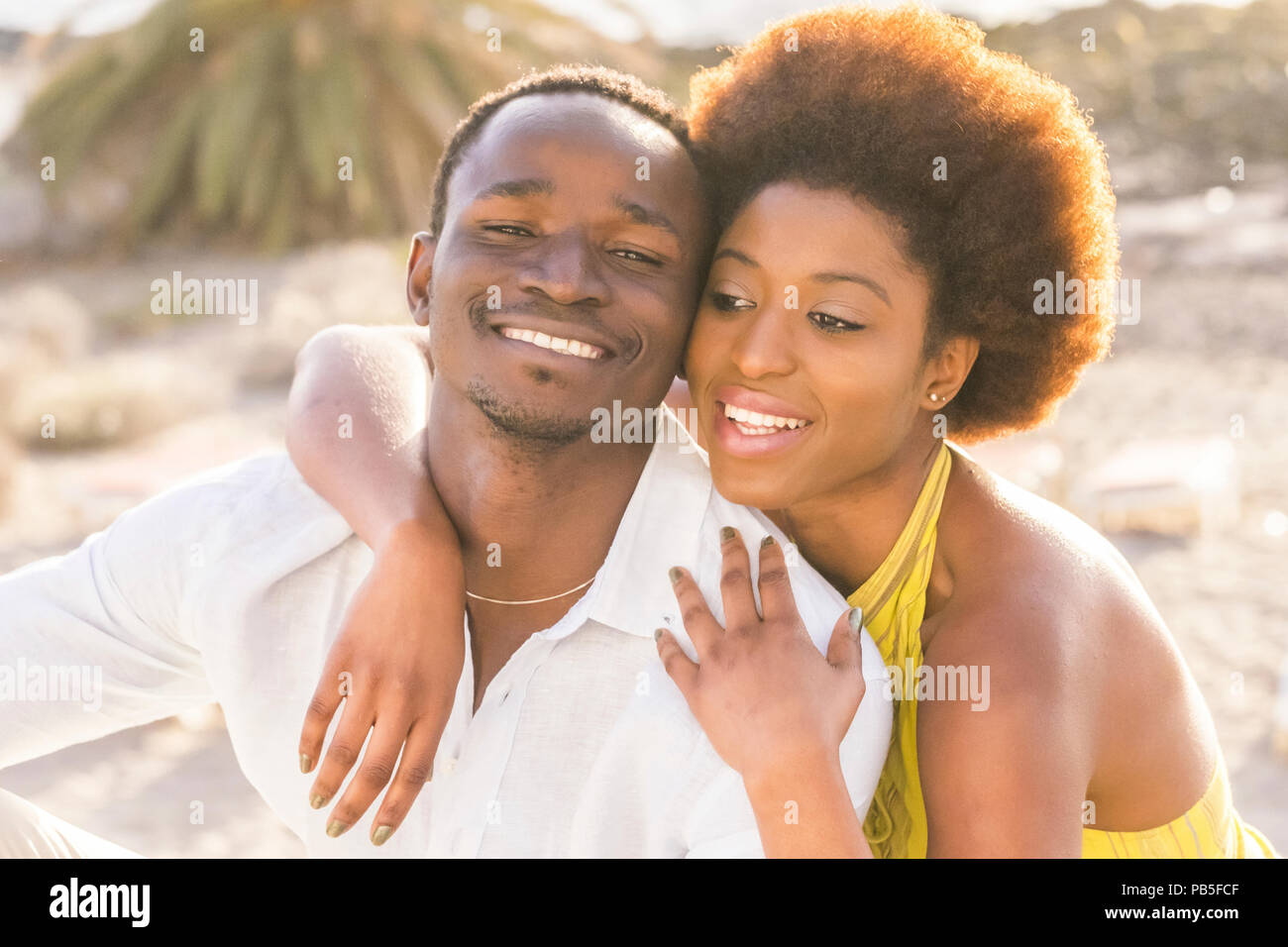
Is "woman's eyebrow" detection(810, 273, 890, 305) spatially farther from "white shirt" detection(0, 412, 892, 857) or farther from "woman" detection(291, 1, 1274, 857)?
"white shirt" detection(0, 412, 892, 857)

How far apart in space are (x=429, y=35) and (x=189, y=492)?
8.70 m

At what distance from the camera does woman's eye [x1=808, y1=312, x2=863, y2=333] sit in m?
2.33

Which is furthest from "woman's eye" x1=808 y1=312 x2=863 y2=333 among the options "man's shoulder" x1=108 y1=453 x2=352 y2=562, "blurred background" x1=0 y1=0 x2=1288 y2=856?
"blurred background" x1=0 y1=0 x2=1288 y2=856

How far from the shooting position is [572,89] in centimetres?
242

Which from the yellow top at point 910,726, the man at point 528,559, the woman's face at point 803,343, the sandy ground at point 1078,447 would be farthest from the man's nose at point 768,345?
the sandy ground at point 1078,447

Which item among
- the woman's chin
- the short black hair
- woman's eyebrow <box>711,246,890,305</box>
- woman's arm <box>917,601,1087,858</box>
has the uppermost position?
the short black hair

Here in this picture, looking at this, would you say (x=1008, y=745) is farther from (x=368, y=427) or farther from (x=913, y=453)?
(x=368, y=427)

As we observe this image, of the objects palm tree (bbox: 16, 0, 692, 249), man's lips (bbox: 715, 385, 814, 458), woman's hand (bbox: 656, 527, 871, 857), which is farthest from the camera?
palm tree (bbox: 16, 0, 692, 249)

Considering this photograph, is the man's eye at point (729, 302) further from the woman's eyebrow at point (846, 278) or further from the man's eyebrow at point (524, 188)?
the man's eyebrow at point (524, 188)

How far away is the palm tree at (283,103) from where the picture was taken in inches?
398

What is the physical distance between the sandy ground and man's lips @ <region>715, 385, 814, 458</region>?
9.23 feet

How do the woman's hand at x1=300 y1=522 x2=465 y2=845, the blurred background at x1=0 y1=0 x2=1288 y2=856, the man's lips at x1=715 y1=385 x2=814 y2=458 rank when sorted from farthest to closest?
the blurred background at x1=0 y1=0 x2=1288 y2=856
the man's lips at x1=715 y1=385 x2=814 y2=458
the woman's hand at x1=300 y1=522 x2=465 y2=845

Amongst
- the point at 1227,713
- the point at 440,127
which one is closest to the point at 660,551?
the point at 1227,713
